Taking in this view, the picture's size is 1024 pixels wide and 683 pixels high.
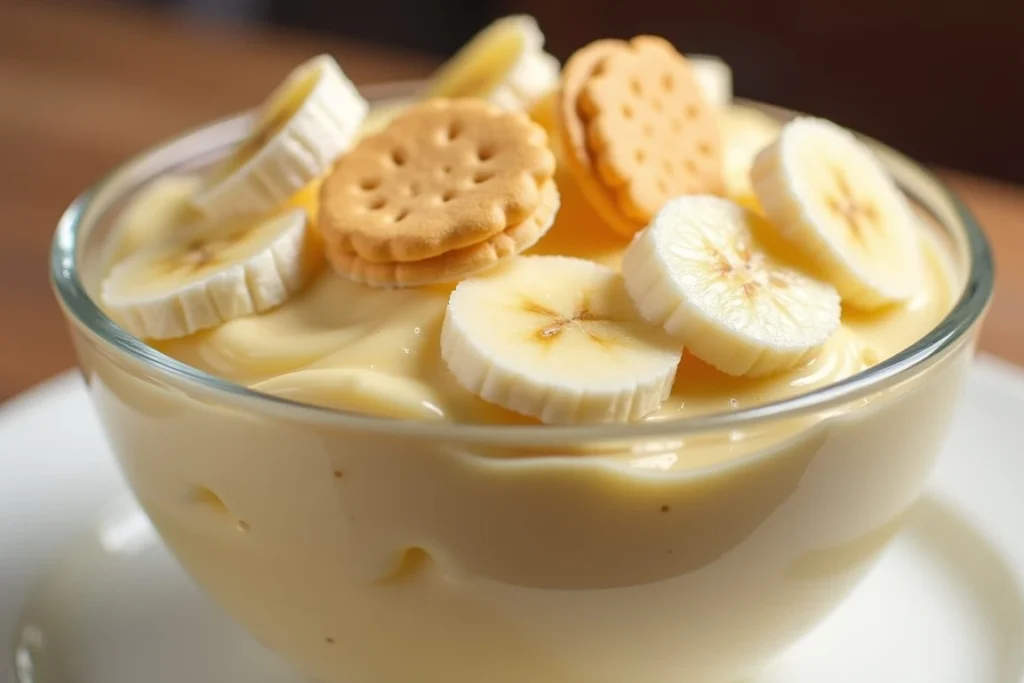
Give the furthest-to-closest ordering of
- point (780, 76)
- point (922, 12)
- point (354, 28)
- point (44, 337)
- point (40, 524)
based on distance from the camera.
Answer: point (354, 28), point (780, 76), point (922, 12), point (44, 337), point (40, 524)

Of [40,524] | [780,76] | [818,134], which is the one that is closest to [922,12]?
[780,76]

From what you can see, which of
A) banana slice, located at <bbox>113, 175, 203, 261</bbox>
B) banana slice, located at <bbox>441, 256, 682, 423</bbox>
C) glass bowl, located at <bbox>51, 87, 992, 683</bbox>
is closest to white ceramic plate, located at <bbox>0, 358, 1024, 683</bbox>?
glass bowl, located at <bbox>51, 87, 992, 683</bbox>

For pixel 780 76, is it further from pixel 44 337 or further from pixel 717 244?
pixel 717 244

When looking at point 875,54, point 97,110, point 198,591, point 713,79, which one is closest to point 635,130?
point 713,79

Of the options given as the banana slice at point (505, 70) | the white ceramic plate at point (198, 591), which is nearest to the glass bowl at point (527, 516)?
the white ceramic plate at point (198, 591)

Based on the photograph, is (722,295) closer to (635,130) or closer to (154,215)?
(635,130)

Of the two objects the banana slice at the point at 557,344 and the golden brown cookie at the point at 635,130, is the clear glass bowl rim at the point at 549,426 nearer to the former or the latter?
the banana slice at the point at 557,344
